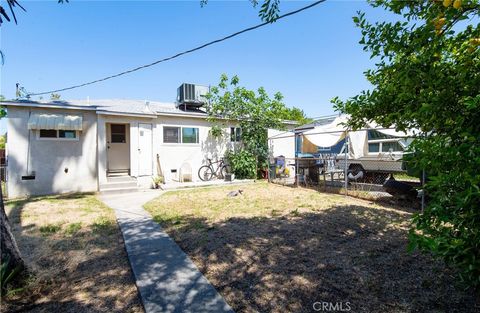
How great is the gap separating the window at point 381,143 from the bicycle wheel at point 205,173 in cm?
781

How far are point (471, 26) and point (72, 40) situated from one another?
1121 centimetres

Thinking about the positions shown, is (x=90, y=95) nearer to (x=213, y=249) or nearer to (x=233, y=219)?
(x=233, y=219)

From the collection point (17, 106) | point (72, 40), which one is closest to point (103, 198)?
point (17, 106)

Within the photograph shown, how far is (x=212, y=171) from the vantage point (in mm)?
13320

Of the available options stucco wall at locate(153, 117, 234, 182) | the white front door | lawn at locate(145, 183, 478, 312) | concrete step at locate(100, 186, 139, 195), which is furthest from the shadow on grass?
stucco wall at locate(153, 117, 234, 182)

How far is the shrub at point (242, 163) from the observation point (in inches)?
523

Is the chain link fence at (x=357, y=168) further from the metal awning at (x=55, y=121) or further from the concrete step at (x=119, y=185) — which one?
the metal awning at (x=55, y=121)

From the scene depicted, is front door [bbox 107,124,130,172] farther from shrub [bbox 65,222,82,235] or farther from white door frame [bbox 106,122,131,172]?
shrub [bbox 65,222,82,235]

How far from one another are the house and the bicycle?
292 mm

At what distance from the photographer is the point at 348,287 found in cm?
280

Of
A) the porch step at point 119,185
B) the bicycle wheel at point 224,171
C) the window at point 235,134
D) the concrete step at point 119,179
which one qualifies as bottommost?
the porch step at point 119,185

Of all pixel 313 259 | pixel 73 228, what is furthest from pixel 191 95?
pixel 313 259

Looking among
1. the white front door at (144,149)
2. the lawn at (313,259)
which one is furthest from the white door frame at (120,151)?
the lawn at (313,259)

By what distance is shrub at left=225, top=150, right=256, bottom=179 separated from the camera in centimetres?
1327
